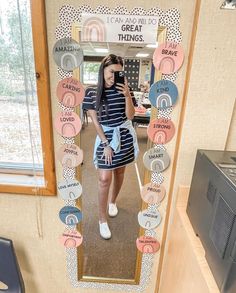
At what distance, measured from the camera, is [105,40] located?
847 millimetres

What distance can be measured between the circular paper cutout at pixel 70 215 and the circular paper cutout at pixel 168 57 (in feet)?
2.35

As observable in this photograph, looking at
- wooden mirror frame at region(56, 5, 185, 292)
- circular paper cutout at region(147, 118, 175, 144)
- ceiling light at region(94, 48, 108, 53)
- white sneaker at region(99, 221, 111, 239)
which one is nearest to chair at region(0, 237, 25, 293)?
wooden mirror frame at region(56, 5, 185, 292)

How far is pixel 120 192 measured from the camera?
1056 mm

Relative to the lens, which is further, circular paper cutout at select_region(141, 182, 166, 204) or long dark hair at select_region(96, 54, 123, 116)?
circular paper cutout at select_region(141, 182, 166, 204)

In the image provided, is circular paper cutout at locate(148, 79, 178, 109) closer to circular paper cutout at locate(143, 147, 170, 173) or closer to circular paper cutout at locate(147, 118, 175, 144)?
circular paper cutout at locate(147, 118, 175, 144)

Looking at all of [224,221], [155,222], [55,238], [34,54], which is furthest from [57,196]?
[224,221]

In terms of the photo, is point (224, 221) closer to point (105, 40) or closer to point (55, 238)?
point (105, 40)

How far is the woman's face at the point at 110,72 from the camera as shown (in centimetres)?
88

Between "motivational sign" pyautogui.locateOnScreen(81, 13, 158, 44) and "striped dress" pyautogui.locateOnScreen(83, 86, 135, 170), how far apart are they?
0.18 metres

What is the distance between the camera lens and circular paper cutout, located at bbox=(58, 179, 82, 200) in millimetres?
1034

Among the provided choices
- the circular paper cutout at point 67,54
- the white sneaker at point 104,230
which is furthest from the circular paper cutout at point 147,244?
the circular paper cutout at point 67,54

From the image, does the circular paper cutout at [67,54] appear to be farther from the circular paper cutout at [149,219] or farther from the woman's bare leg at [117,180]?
the circular paper cutout at [149,219]

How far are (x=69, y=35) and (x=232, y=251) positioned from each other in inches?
33.3

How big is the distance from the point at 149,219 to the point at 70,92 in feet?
2.18
